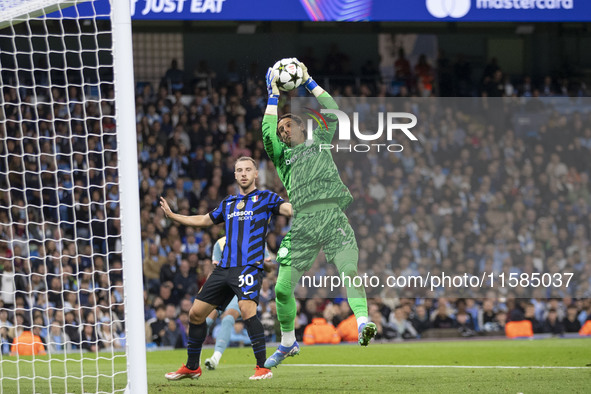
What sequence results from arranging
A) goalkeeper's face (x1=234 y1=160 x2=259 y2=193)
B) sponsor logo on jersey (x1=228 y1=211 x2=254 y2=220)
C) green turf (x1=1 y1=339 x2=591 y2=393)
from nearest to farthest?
1. green turf (x1=1 y1=339 x2=591 y2=393)
2. goalkeeper's face (x1=234 y1=160 x2=259 y2=193)
3. sponsor logo on jersey (x1=228 y1=211 x2=254 y2=220)

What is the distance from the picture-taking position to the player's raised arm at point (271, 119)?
8398mm

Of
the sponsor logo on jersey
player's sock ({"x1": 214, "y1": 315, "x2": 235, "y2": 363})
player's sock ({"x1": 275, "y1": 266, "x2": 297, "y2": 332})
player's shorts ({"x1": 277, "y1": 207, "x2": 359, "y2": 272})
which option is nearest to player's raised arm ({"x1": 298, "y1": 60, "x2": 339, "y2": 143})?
player's shorts ({"x1": 277, "y1": 207, "x2": 359, "y2": 272})

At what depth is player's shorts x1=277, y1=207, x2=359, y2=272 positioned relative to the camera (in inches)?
336

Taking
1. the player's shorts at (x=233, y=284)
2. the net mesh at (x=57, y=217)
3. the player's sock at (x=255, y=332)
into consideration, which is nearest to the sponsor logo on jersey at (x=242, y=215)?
the player's shorts at (x=233, y=284)

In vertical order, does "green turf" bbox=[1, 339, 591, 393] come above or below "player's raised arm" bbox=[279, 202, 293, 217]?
below

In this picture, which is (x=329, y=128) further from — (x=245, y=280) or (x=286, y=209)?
(x=245, y=280)

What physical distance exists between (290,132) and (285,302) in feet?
5.87

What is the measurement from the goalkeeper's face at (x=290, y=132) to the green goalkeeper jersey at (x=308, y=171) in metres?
0.05

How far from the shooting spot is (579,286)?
43.3ft

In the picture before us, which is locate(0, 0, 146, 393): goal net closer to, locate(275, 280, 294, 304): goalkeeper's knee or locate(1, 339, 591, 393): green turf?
locate(1, 339, 591, 393): green turf

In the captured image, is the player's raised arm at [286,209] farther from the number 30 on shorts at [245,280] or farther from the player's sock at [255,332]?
the player's sock at [255,332]

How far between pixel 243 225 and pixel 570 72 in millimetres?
8664

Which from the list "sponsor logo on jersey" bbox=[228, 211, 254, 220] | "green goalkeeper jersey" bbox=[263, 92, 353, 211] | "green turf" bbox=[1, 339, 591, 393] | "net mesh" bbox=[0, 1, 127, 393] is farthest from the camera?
"net mesh" bbox=[0, 1, 127, 393]

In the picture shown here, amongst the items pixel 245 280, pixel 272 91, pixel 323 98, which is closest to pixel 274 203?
pixel 245 280
